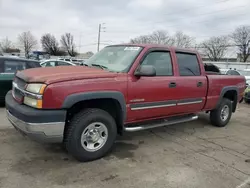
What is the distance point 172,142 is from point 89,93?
2277 millimetres

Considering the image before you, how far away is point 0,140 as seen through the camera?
4316mm

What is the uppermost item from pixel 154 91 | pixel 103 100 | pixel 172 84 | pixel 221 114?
pixel 172 84

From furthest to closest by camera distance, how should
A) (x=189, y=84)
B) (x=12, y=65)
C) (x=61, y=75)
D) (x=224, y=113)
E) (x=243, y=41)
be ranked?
(x=243, y=41) → (x=12, y=65) → (x=224, y=113) → (x=189, y=84) → (x=61, y=75)

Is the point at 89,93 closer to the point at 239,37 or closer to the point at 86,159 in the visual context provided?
the point at 86,159

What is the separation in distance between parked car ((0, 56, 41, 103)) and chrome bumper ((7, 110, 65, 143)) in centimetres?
398

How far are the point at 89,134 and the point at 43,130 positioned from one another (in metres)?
0.73

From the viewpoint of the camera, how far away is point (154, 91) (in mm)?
4109

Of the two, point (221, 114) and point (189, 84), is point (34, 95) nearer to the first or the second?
point (189, 84)

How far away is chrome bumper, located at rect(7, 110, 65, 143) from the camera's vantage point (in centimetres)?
310

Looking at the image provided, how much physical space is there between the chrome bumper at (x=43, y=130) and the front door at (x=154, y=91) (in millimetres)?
1185

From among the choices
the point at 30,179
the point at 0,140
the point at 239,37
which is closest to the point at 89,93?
the point at 30,179

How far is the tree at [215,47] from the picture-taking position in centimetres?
6762

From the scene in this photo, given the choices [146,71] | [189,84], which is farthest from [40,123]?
[189,84]

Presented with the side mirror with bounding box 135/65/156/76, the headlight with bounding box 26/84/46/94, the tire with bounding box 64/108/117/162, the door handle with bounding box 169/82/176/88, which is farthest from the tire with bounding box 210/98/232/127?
the headlight with bounding box 26/84/46/94
